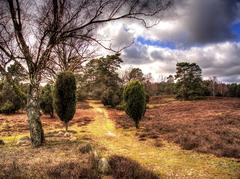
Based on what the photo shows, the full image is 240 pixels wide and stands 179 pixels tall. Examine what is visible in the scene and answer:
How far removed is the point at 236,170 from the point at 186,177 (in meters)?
2.26

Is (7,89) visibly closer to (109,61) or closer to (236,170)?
(109,61)

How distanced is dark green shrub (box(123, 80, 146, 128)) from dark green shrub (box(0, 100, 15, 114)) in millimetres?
29585

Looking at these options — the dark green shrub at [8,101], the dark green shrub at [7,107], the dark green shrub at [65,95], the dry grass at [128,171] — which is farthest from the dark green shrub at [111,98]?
the dry grass at [128,171]

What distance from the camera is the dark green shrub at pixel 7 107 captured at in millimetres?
48438

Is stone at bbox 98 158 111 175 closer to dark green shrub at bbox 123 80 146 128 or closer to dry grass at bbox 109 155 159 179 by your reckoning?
dry grass at bbox 109 155 159 179

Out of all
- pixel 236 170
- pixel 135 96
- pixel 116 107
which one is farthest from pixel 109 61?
pixel 236 170

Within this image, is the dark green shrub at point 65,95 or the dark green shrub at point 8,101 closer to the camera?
the dark green shrub at point 65,95

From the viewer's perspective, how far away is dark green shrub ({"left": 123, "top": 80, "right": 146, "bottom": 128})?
25562 mm

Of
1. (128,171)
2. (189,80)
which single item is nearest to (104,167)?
(128,171)

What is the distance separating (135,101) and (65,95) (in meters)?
6.18

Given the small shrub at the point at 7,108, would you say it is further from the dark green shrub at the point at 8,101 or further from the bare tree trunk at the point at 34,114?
the bare tree trunk at the point at 34,114

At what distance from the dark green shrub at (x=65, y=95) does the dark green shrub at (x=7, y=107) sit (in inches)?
1077

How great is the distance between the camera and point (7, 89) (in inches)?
2076

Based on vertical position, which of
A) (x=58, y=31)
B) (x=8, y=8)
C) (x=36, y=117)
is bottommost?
(x=36, y=117)
